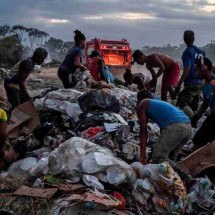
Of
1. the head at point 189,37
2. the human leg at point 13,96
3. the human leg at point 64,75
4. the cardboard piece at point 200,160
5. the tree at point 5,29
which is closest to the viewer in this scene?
the cardboard piece at point 200,160

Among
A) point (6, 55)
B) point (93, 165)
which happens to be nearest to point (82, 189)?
point (93, 165)

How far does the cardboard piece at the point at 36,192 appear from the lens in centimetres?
469

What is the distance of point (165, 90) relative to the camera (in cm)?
861

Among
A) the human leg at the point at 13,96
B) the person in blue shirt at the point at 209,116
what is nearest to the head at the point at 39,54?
the human leg at the point at 13,96

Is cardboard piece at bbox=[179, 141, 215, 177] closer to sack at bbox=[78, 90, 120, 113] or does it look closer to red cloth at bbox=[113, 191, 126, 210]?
red cloth at bbox=[113, 191, 126, 210]

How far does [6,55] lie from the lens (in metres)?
25.2

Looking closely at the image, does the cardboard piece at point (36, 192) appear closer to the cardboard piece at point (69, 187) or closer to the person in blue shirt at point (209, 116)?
the cardboard piece at point (69, 187)

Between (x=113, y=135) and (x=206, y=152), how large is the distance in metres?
1.28

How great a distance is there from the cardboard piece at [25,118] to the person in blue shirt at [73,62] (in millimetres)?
1845

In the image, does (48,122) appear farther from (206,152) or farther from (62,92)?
(206,152)

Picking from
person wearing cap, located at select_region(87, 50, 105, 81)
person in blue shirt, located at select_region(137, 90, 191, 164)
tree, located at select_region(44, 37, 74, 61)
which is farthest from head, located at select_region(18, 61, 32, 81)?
tree, located at select_region(44, 37, 74, 61)

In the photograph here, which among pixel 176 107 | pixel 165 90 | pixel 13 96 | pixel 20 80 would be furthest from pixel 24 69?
pixel 165 90

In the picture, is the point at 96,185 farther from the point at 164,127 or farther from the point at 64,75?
the point at 64,75

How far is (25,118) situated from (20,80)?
2.12 ft
